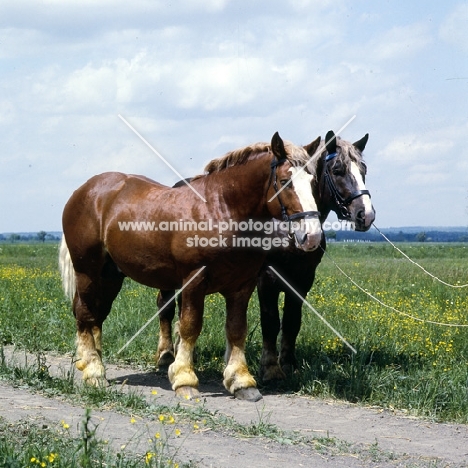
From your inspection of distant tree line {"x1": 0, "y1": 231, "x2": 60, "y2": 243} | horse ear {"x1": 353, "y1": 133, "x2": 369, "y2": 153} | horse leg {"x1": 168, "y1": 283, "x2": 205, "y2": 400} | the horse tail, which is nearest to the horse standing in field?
horse ear {"x1": 353, "y1": 133, "x2": 369, "y2": 153}

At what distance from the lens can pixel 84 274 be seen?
27.1 feet

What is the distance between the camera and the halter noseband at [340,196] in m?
7.36

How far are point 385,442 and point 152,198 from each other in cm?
332

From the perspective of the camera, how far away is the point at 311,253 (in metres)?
7.79

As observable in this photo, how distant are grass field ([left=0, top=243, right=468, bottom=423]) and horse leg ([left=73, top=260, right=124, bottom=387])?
1098 mm

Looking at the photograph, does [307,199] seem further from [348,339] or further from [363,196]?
[348,339]

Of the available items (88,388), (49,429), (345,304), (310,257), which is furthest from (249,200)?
(345,304)

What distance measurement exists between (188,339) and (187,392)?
18.9 inches

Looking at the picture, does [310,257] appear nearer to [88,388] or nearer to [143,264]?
[143,264]

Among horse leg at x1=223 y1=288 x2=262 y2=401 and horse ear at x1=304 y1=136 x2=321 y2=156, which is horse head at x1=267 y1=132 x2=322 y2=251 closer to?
horse ear at x1=304 y1=136 x2=321 y2=156

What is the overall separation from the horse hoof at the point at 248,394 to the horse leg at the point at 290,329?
2.68ft

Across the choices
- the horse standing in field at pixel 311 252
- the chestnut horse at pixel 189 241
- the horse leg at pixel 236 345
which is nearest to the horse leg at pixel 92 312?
the chestnut horse at pixel 189 241

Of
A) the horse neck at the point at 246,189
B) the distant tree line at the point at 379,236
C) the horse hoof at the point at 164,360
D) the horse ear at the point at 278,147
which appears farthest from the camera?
the horse hoof at the point at 164,360

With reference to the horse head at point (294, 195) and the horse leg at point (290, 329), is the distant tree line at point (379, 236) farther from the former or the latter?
the horse head at point (294, 195)
